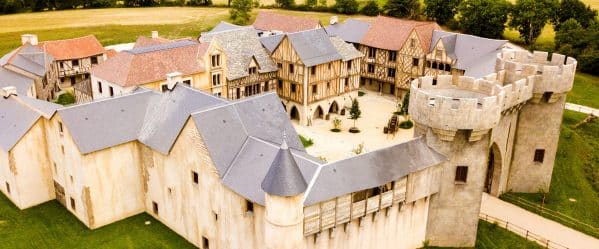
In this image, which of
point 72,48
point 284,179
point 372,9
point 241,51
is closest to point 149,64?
point 241,51

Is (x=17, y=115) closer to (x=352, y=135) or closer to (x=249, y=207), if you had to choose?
(x=249, y=207)

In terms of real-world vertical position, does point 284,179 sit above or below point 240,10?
below

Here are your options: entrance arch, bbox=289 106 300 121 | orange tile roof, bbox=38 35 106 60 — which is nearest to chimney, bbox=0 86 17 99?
orange tile roof, bbox=38 35 106 60

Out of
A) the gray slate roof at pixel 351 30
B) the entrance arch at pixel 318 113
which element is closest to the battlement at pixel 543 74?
the entrance arch at pixel 318 113

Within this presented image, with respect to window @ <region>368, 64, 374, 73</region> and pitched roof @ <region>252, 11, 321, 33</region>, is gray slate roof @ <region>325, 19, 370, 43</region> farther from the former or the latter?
window @ <region>368, 64, 374, 73</region>

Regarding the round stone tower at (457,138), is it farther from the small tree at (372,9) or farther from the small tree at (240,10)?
the small tree at (372,9)

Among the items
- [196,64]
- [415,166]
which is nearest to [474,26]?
[196,64]
